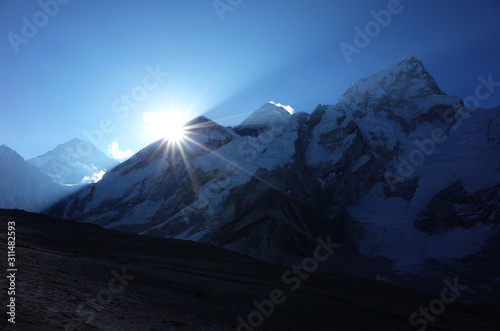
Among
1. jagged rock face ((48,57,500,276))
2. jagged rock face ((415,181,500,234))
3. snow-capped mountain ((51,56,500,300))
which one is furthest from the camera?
jagged rock face ((415,181,500,234))

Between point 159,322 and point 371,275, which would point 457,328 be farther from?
point 371,275

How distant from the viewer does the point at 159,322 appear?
46.7 feet

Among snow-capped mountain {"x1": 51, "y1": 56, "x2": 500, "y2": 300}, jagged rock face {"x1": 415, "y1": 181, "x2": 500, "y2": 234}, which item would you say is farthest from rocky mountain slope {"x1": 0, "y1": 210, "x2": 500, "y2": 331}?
jagged rock face {"x1": 415, "y1": 181, "x2": 500, "y2": 234}

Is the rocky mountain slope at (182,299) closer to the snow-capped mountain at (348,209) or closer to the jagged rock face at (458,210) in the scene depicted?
the snow-capped mountain at (348,209)

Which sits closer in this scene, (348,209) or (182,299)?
(182,299)

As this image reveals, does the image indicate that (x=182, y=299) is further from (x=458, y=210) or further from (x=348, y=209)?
(x=348, y=209)

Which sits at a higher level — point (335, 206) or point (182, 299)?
point (182, 299)

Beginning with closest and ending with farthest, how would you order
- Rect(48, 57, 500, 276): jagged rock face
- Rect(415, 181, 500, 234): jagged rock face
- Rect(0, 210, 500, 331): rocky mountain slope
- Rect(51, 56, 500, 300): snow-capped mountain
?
Answer: 1. Rect(0, 210, 500, 331): rocky mountain slope
2. Rect(51, 56, 500, 300): snow-capped mountain
3. Rect(48, 57, 500, 276): jagged rock face
4. Rect(415, 181, 500, 234): jagged rock face

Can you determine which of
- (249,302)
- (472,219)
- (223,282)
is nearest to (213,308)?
(249,302)

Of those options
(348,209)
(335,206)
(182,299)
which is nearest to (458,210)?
(348,209)

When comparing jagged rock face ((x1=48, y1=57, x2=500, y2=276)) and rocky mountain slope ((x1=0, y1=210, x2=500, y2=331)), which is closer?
rocky mountain slope ((x1=0, y1=210, x2=500, y2=331))

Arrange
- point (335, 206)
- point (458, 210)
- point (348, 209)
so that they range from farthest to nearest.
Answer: point (348, 209) < point (335, 206) < point (458, 210)

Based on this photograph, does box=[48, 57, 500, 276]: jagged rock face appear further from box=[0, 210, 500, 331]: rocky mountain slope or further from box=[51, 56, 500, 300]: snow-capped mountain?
box=[0, 210, 500, 331]: rocky mountain slope

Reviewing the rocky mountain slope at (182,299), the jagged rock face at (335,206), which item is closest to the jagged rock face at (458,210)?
the jagged rock face at (335,206)
